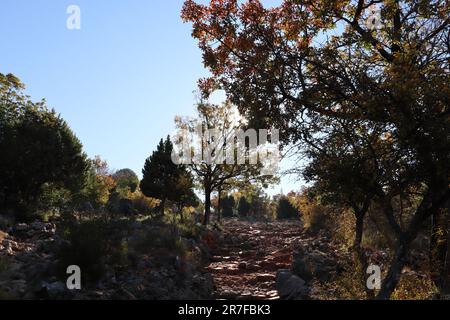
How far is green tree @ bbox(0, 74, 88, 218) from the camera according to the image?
21.1 meters

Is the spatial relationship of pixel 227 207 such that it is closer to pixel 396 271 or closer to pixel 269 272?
pixel 269 272

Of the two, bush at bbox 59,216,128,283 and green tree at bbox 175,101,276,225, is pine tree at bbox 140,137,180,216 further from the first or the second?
bush at bbox 59,216,128,283

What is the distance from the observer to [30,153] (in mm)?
21672

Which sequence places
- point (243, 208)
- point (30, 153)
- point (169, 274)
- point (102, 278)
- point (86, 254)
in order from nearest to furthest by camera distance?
point (102, 278), point (86, 254), point (169, 274), point (30, 153), point (243, 208)

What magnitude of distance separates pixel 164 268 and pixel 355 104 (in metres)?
7.02

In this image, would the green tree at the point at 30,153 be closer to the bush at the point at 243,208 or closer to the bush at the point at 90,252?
the bush at the point at 90,252

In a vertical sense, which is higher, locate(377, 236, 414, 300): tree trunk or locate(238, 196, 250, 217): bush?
locate(238, 196, 250, 217): bush

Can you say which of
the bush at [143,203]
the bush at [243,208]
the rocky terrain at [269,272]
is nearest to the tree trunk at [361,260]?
the rocky terrain at [269,272]

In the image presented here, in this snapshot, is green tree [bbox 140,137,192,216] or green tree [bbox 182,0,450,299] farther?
green tree [bbox 140,137,192,216]

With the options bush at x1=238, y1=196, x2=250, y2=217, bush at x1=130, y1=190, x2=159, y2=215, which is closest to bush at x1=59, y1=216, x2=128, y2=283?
bush at x1=130, y1=190, x2=159, y2=215

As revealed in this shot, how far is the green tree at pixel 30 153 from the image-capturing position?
21062 millimetres

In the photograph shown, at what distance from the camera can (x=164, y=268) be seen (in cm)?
1260

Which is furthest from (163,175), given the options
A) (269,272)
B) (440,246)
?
(440,246)
